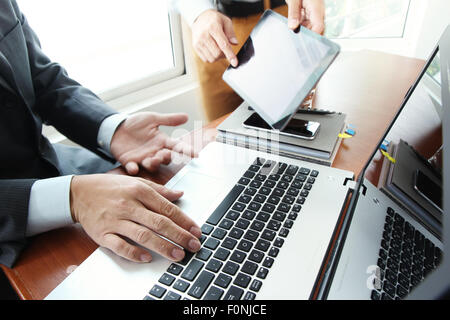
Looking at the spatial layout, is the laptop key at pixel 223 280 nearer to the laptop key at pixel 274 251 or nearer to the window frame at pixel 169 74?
the laptop key at pixel 274 251

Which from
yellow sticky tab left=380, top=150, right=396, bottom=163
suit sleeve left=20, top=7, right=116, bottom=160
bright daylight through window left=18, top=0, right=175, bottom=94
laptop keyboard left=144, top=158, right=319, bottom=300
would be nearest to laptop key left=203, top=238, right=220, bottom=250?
laptop keyboard left=144, top=158, right=319, bottom=300

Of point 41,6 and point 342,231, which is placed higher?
point 41,6

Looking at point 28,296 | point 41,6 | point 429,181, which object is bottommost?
point 28,296

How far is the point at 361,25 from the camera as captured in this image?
6.72 ft

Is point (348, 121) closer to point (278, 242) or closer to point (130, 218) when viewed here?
point (278, 242)

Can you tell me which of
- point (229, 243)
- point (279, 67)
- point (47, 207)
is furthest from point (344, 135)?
point (47, 207)

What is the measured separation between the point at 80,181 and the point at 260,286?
1.20 ft

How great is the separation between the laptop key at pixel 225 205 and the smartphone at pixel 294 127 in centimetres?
19

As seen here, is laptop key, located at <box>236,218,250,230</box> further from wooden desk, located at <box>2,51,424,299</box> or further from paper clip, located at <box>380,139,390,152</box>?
paper clip, located at <box>380,139,390,152</box>

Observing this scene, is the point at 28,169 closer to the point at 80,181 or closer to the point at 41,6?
the point at 80,181

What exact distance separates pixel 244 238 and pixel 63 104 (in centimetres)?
62

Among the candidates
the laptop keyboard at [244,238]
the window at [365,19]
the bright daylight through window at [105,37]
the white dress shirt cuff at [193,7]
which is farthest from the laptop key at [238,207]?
the window at [365,19]

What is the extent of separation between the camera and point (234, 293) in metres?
0.41
